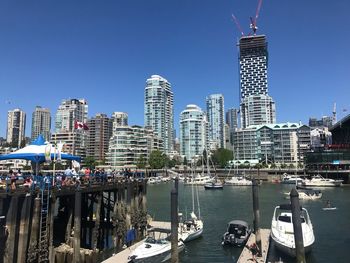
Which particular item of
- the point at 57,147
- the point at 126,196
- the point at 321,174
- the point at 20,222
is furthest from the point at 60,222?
the point at 321,174

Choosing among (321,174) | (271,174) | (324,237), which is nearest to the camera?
(324,237)

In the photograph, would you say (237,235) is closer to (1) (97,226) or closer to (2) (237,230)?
(2) (237,230)

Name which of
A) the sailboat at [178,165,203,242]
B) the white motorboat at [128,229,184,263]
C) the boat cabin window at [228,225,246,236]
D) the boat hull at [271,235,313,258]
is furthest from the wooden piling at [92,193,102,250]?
the boat hull at [271,235,313,258]

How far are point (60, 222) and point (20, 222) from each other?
58.0ft

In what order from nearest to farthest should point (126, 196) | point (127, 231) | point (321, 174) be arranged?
point (127, 231)
point (126, 196)
point (321, 174)

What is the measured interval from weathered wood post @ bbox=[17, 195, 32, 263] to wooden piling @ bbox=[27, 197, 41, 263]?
0.34 metres

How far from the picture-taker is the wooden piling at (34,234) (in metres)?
23.7

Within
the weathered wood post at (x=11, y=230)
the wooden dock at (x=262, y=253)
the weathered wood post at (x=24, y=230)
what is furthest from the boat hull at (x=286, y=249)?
the weathered wood post at (x=11, y=230)

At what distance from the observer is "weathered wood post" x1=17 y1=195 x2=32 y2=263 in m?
23.4

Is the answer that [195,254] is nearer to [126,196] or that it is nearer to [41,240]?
[126,196]

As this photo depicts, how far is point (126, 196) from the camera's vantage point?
39.1 meters

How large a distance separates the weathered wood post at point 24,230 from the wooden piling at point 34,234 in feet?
1.13

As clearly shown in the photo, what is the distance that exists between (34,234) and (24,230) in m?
0.81

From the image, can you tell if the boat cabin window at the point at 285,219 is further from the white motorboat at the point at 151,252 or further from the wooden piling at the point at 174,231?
the wooden piling at the point at 174,231
